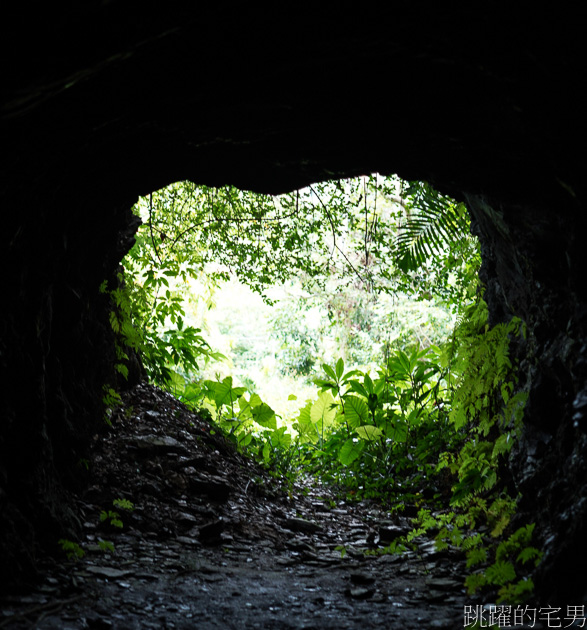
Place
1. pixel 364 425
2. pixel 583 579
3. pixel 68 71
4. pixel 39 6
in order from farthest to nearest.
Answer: pixel 364 425 < pixel 583 579 < pixel 68 71 < pixel 39 6

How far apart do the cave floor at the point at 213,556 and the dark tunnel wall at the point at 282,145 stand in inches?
15.0

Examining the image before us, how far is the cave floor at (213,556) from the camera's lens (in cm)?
277

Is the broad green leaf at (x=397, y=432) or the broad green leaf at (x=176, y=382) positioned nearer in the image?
the broad green leaf at (x=397, y=432)

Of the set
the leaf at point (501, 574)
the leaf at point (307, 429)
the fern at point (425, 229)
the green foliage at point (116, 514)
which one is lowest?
the leaf at point (501, 574)

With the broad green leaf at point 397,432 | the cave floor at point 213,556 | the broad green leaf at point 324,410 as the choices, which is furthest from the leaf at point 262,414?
the broad green leaf at point 397,432

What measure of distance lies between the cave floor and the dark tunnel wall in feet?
1.25

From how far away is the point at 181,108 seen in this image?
107 inches

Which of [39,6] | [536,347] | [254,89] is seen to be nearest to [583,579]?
[536,347]

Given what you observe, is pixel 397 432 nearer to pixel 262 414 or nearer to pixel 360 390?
pixel 360 390

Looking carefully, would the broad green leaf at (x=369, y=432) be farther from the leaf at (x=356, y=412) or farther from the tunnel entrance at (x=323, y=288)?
the leaf at (x=356, y=412)

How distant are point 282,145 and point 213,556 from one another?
2.96 m

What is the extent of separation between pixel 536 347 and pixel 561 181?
4.21ft

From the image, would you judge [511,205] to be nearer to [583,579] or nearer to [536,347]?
[536,347]

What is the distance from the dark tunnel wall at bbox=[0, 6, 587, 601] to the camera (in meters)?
2.13
